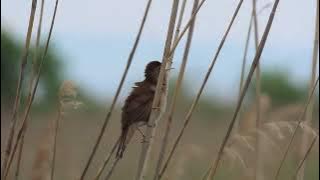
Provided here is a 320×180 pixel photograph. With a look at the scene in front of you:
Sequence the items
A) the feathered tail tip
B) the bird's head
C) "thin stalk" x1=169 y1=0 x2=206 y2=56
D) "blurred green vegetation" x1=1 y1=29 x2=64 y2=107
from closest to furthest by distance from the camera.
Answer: "thin stalk" x1=169 y1=0 x2=206 y2=56 → the feathered tail tip → the bird's head → "blurred green vegetation" x1=1 y1=29 x2=64 y2=107

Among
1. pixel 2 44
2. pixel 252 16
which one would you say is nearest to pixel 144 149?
pixel 252 16

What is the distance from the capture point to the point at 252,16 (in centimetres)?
352

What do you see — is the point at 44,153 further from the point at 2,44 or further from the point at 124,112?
the point at 2,44

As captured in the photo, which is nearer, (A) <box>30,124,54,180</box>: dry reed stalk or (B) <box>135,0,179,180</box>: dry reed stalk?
(B) <box>135,0,179,180</box>: dry reed stalk

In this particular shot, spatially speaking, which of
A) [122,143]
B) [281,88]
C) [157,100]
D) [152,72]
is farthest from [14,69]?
[157,100]

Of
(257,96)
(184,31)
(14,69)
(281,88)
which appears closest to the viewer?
(184,31)

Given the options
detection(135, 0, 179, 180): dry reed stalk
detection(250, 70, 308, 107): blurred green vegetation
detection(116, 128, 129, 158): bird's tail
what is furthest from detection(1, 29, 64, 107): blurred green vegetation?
detection(135, 0, 179, 180): dry reed stalk

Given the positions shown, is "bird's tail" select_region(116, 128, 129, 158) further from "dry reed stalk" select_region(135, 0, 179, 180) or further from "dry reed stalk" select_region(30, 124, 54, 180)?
"dry reed stalk" select_region(30, 124, 54, 180)

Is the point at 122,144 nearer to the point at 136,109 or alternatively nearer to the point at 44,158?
the point at 136,109

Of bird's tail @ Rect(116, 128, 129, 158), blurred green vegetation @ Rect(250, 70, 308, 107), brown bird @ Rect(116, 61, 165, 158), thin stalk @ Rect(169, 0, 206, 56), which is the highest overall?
thin stalk @ Rect(169, 0, 206, 56)

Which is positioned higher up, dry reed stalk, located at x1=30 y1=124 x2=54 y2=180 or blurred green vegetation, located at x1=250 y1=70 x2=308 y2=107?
dry reed stalk, located at x1=30 y1=124 x2=54 y2=180

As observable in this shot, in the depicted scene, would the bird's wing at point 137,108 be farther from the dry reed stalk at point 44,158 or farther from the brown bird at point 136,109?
the dry reed stalk at point 44,158

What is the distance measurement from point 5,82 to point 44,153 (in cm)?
2556

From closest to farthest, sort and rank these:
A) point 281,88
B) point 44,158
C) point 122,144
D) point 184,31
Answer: point 184,31, point 122,144, point 44,158, point 281,88
